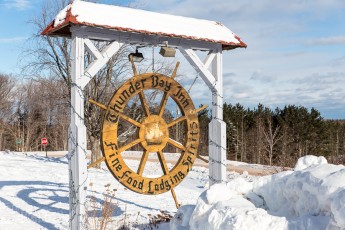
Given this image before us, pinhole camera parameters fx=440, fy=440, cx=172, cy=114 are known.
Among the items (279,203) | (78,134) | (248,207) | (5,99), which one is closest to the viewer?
(248,207)

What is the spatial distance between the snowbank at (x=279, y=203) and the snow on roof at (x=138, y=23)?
2.97 metres

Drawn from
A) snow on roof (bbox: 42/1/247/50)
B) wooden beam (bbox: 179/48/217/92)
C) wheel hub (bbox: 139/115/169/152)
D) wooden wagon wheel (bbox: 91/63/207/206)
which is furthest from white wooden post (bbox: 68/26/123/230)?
wooden beam (bbox: 179/48/217/92)

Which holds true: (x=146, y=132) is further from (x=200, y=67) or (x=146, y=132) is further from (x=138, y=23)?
(x=138, y=23)

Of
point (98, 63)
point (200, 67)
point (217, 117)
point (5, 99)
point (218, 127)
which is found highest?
point (5, 99)

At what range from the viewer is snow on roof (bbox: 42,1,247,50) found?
6.62 m

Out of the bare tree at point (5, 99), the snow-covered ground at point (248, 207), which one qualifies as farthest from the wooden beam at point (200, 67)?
the bare tree at point (5, 99)

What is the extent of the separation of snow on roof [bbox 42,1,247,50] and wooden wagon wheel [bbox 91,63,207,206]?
0.77m

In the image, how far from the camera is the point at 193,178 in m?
16.4

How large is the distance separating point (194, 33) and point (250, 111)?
117 feet

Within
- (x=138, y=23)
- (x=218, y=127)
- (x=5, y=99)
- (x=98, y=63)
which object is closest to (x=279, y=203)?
(x=218, y=127)

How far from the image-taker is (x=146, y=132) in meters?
7.38

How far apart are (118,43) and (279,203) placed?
353 centimetres

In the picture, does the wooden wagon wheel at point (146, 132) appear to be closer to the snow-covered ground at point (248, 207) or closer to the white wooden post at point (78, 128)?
the white wooden post at point (78, 128)

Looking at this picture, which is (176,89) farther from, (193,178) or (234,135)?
(234,135)
